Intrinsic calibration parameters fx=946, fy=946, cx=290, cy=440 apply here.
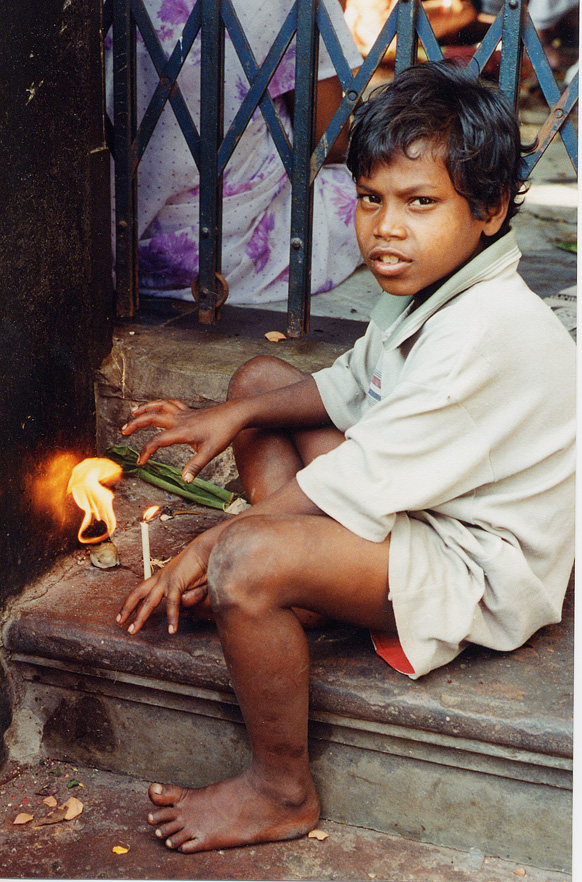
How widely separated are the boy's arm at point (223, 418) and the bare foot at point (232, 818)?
674 millimetres

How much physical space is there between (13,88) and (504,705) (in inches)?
62.9

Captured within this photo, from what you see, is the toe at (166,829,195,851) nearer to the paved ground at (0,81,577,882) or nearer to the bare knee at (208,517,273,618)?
the paved ground at (0,81,577,882)

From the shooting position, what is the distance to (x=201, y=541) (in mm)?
1914

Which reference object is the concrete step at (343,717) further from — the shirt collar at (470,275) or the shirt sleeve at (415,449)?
the shirt collar at (470,275)

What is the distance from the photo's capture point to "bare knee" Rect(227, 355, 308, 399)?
234cm

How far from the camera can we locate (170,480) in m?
2.75

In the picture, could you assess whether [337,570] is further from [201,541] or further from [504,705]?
[504,705]

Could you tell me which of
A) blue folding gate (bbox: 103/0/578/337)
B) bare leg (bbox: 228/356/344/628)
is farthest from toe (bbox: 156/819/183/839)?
blue folding gate (bbox: 103/0/578/337)

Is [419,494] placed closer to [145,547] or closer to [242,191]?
[145,547]

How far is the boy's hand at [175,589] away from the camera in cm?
191

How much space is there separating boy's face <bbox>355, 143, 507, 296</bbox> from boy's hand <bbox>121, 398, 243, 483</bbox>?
0.52m

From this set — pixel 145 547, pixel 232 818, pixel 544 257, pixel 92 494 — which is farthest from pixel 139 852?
pixel 544 257

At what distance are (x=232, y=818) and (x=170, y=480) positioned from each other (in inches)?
43.3

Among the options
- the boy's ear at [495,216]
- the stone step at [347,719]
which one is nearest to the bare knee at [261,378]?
the stone step at [347,719]
